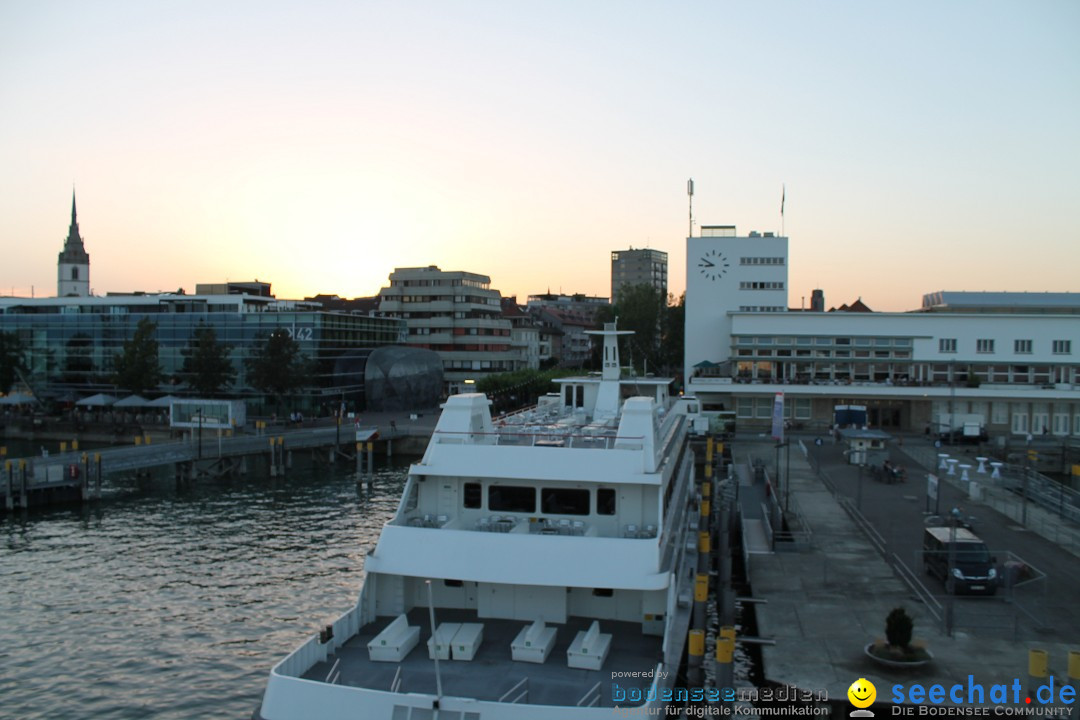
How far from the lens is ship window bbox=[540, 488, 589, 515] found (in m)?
19.7

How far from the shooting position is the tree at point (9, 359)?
78.9 metres

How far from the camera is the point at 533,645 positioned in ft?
51.6

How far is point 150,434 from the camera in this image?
216 ft

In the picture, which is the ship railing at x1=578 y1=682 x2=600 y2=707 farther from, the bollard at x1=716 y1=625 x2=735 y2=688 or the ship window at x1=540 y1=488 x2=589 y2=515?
the ship window at x1=540 y1=488 x2=589 y2=515

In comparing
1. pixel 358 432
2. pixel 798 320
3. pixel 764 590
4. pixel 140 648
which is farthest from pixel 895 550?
pixel 798 320

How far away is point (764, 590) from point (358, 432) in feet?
128

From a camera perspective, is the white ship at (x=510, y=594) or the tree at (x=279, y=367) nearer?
the white ship at (x=510, y=594)

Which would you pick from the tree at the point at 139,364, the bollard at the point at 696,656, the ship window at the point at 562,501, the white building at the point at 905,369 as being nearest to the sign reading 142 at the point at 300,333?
the tree at the point at 139,364

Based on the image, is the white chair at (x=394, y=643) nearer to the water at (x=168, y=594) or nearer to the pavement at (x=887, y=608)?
the water at (x=168, y=594)

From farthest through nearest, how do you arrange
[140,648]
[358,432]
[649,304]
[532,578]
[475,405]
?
[649,304] → [358,432] → [140,648] → [475,405] → [532,578]

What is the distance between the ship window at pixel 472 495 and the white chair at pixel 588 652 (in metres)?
5.11

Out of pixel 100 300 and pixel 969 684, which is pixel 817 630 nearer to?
pixel 969 684

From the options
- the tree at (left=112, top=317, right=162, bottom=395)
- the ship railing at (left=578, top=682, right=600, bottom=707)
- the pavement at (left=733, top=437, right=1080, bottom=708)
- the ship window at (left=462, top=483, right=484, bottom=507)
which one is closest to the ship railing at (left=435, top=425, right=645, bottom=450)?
the ship window at (left=462, top=483, right=484, bottom=507)

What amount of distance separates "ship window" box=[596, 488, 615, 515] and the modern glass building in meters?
57.4
